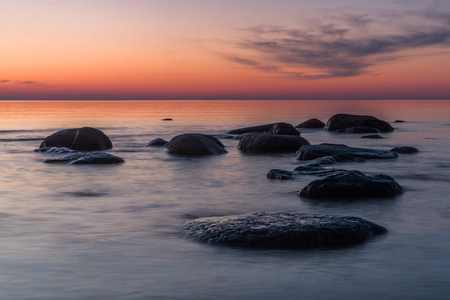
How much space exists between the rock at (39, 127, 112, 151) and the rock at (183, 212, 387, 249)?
13.5 metres

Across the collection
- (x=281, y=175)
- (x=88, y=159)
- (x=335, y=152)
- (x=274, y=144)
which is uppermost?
(x=335, y=152)

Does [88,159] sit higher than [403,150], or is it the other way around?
[403,150]

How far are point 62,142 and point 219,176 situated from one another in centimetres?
874

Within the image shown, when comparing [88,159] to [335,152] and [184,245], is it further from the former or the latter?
[184,245]

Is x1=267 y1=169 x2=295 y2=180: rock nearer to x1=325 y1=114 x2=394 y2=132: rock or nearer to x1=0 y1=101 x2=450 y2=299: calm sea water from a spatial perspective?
x1=0 y1=101 x2=450 y2=299: calm sea water

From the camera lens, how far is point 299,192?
1073 centimetres

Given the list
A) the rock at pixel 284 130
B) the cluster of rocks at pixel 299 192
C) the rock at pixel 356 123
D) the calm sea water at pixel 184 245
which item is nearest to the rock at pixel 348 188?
the cluster of rocks at pixel 299 192

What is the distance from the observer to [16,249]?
679 cm

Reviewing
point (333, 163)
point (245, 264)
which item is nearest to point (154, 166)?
point (333, 163)

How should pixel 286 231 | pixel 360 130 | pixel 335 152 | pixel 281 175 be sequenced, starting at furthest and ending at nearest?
pixel 360 130 < pixel 335 152 < pixel 281 175 < pixel 286 231

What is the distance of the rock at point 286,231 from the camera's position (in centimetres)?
665

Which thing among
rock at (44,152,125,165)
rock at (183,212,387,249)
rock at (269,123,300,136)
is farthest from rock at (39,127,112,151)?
rock at (183,212,387,249)

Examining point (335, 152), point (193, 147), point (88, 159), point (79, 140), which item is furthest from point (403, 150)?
point (79, 140)

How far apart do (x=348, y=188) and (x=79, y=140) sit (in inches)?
498
